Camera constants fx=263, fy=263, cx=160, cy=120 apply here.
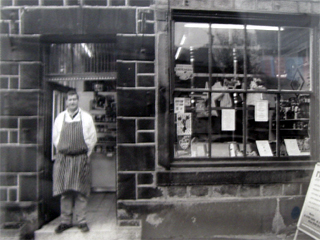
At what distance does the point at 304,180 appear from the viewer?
4293 millimetres

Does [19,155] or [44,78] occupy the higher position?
[44,78]

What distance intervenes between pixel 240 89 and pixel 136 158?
207 centimetres

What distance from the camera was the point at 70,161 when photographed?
4.00 meters

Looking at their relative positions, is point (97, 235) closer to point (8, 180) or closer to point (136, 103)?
point (8, 180)

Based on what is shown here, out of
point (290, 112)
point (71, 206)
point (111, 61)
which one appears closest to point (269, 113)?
point (290, 112)

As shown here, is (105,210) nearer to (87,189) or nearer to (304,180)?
(87,189)

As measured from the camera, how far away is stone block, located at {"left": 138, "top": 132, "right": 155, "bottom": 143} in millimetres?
4078

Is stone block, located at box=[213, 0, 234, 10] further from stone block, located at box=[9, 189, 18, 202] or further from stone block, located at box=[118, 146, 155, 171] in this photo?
stone block, located at box=[9, 189, 18, 202]

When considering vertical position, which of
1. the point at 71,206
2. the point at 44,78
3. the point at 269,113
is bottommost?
the point at 71,206

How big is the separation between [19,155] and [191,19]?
344 cm

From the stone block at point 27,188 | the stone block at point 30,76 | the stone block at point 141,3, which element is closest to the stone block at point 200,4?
the stone block at point 141,3

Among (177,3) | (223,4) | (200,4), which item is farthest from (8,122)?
(223,4)

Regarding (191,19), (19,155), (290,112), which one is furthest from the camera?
(290,112)

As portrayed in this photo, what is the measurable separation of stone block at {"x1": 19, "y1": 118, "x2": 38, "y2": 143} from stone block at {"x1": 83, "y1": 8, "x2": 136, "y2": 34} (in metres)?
1.62
